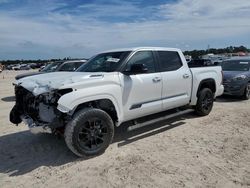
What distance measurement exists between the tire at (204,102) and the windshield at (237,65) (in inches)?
184

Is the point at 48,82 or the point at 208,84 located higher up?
the point at 48,82

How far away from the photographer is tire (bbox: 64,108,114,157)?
15.3 feet

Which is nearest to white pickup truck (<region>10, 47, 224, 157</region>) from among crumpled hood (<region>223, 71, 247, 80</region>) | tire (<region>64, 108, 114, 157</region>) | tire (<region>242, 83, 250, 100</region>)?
tire (<region>64, 108, 114, 157</region>)

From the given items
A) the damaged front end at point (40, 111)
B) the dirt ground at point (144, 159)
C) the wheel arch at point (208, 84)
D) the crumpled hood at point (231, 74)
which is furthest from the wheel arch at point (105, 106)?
the crumpled hood at point (231, 74)

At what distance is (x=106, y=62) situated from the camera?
5914mm

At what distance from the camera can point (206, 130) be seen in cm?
648

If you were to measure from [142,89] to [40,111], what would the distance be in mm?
2061

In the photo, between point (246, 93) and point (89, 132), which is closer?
point (89, 132)

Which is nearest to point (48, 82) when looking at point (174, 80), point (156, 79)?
point (156, 79)

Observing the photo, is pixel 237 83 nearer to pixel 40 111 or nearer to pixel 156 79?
pixel 156 79

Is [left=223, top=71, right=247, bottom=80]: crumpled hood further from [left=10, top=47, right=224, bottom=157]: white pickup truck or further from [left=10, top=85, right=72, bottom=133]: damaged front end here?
[left=10, top=85, right=72, bottom=133]: damaged front end

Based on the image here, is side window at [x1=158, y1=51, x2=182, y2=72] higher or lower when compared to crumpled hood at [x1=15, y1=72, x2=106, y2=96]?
higher

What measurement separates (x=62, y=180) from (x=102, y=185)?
0.65m

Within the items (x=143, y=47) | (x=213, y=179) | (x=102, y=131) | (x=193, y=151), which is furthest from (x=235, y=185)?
(x=143, y=47)
